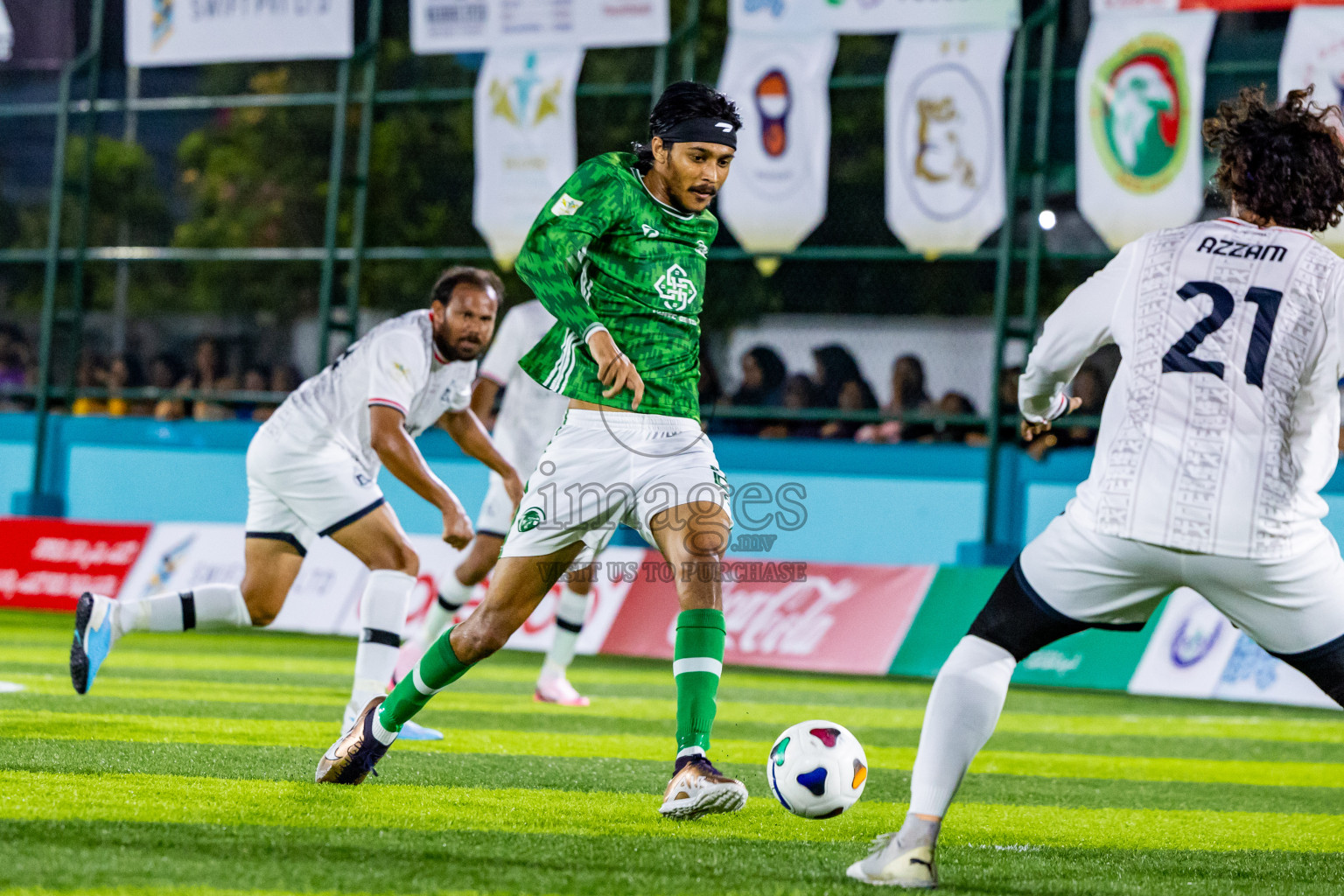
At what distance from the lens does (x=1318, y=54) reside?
12.3m

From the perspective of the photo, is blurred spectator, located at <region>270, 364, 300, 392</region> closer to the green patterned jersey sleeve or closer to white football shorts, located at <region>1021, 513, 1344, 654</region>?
the green patterned jersey sleeve

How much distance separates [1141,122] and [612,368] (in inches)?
362

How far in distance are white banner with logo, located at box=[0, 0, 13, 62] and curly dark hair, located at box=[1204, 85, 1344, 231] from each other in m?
15.8

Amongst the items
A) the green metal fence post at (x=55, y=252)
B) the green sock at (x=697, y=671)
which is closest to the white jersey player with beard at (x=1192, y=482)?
the green sock at (x=697, y=671)

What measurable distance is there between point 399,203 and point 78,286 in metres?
3.48

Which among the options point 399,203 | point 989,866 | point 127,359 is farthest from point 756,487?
point 989,866

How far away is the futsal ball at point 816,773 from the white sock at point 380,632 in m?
2.28

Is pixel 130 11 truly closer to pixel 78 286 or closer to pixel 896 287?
pixel 78 286

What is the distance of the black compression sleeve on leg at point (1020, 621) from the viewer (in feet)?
12.8

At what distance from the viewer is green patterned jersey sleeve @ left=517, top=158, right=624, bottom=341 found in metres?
5.00

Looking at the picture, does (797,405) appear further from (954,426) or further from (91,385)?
(91,385)

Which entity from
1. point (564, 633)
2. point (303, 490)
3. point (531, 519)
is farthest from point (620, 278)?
point (564, 633)

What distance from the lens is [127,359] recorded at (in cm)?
1697

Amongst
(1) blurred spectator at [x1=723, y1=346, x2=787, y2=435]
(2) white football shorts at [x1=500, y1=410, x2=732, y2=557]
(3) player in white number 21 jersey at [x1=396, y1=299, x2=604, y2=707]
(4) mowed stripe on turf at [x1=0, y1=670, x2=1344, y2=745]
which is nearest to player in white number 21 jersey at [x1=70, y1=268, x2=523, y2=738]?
(4) mowed stripe on turf at [x1=0, y1=670, x2=1344, y2=745]
